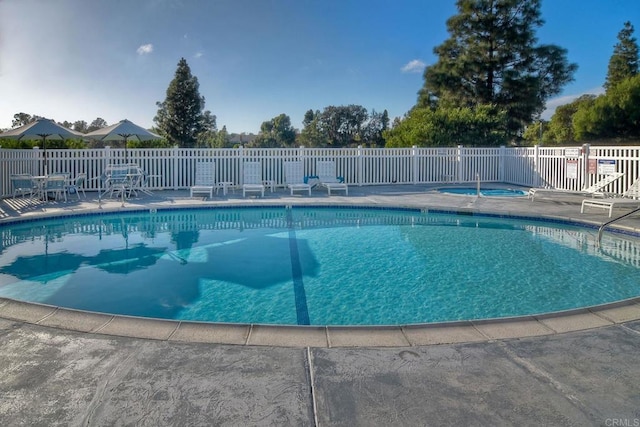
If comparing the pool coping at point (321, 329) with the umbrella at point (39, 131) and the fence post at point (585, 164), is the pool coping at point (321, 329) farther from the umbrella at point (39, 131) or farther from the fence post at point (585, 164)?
the fence post at point (585, 164)

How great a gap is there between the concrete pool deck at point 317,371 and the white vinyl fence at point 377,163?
9420mm

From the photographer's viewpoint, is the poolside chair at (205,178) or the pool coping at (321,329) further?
the poolside chair at (205,178)

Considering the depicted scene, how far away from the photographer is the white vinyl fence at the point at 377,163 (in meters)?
11.2

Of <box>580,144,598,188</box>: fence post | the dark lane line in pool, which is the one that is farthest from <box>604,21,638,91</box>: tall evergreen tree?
the dark lane line in pool

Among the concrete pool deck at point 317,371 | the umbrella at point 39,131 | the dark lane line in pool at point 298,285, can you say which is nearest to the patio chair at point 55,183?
the umbrella at point 39,131

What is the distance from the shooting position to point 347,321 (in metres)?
3.93

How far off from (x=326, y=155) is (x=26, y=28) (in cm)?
856

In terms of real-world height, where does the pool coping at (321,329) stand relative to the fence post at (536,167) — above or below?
below

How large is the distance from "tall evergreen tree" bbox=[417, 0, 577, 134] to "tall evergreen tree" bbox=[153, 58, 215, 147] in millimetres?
16473

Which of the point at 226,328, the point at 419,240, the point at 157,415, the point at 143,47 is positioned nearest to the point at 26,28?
the point at 143,47

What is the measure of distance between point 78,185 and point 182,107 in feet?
65.3

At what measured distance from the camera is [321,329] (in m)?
3.04

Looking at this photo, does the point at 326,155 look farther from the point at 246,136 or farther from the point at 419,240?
the point at 246,136

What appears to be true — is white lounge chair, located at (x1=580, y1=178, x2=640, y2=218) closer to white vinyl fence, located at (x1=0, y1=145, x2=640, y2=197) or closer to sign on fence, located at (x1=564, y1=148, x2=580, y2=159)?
white vinyl fence, located at (x1=0, y1=145, x2=640, y2=197)
